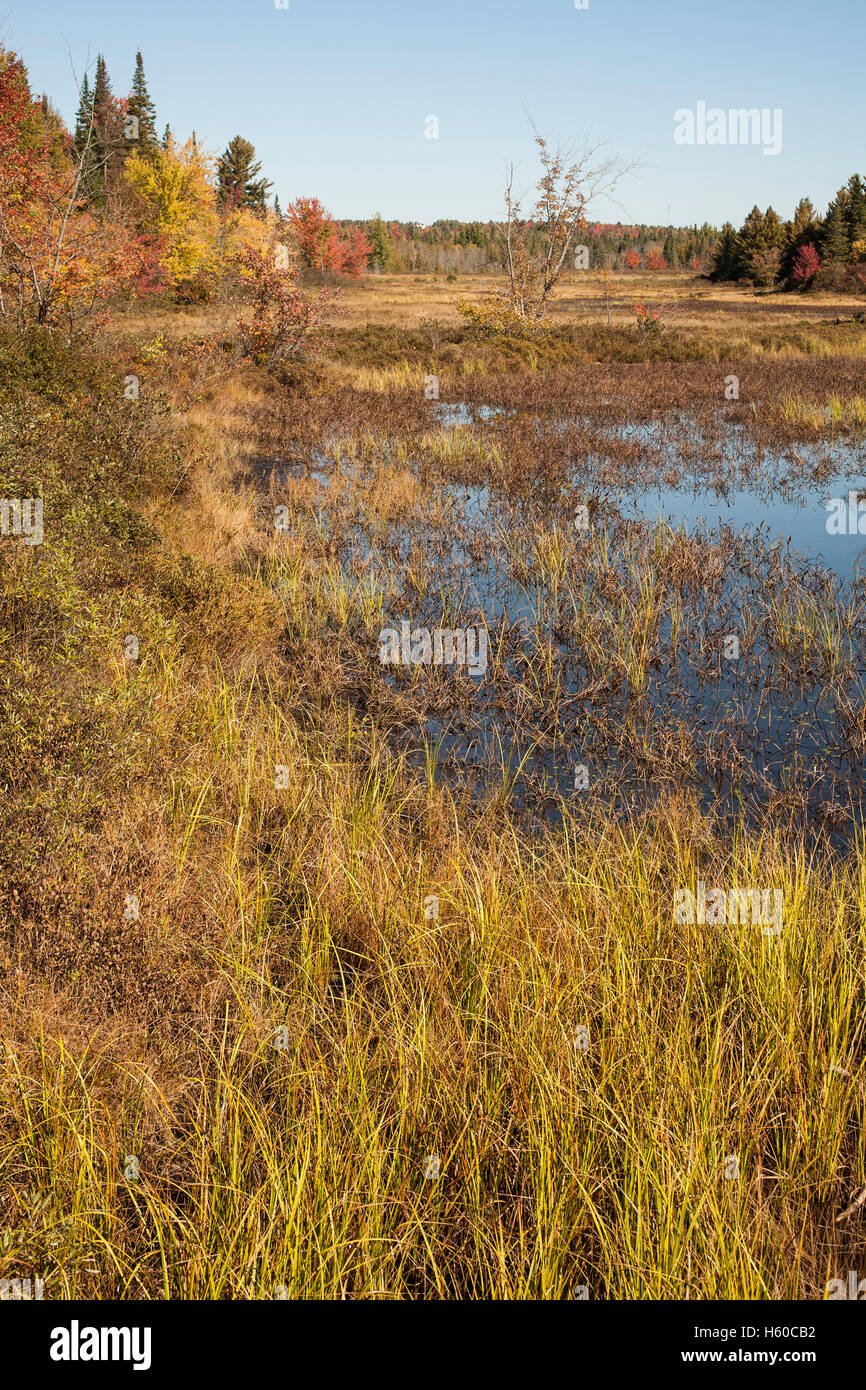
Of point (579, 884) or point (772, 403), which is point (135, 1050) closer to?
point (579, 884)

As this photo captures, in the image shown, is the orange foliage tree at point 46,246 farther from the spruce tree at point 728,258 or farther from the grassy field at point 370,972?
the spruce tree at point 728,258

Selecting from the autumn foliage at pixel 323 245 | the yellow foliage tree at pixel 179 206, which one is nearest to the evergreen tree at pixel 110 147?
the yellow foliage tree at pixel 179 206

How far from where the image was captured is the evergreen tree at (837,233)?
5644 cm

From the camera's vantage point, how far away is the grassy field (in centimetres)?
208

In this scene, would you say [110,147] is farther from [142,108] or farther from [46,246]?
[46,246]

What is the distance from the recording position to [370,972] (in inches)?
126

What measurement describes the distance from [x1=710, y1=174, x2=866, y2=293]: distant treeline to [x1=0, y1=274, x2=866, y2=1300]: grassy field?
60.1m

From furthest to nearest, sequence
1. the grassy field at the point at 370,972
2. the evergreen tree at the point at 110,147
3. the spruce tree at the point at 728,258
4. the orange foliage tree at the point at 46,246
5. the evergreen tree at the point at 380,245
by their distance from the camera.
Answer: the evergreen tree at the point at 380,245, the spruce tree at the point at 728,258, the evergreen tree at the point at 110,147, the orange foliage tree at the point at 46,246, the grassy field at the point at 370,972

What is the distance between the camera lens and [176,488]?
9.89 metres

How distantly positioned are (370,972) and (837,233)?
224 feet

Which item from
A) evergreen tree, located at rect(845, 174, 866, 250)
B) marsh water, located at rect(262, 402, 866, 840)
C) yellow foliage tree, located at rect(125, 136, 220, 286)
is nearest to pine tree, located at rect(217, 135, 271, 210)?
yellow foliage tree, located at rect(125, 136, 220, 286)

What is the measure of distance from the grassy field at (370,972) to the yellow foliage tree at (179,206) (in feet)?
129

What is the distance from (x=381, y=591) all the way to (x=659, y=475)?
23.1 feet
